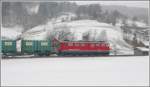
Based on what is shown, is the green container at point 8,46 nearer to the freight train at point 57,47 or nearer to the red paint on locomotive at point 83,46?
the freight train at point 57,47

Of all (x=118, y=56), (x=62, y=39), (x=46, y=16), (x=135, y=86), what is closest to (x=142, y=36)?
(x=118, y=56)

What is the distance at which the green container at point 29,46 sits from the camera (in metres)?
8.41

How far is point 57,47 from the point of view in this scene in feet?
28.1

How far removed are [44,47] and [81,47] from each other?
4.01ft

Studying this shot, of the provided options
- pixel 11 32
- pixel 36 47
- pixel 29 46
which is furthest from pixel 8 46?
pixel 36 47

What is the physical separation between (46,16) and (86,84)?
4733 mm

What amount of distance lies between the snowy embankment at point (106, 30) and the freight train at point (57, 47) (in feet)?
1.02

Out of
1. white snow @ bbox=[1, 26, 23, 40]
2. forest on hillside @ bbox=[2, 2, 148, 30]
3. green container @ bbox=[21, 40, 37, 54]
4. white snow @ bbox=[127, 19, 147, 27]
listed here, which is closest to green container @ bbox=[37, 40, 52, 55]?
green container @ bbox=[21, 40, 37, 54]

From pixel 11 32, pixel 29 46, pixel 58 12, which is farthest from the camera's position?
pixel 29 46

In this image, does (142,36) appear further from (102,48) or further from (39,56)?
(39,56)

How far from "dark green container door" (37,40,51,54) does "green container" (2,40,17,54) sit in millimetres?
802

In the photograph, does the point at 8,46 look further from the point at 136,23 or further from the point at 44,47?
the point at 136,23

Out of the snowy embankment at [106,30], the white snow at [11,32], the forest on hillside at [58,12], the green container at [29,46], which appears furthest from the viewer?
the green container at [29,46]

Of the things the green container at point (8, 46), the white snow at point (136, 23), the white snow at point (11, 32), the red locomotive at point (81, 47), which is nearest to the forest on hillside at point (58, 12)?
the white snow at point (136, 23)
